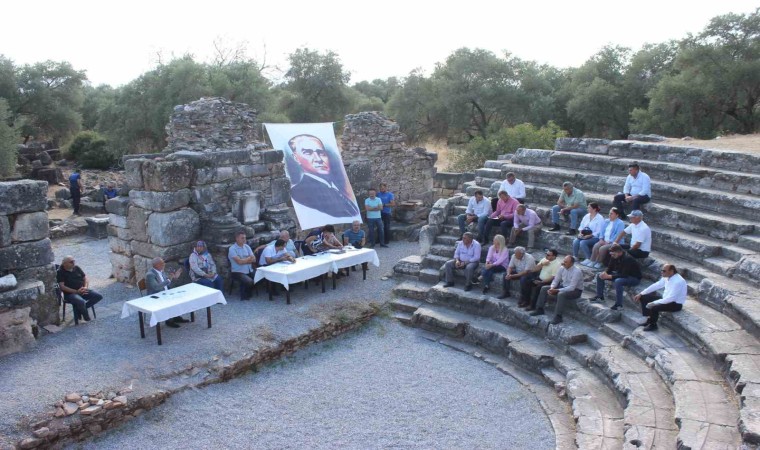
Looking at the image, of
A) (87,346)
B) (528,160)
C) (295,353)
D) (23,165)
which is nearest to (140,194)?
(87,346)

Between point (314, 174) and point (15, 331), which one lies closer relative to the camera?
point (15, 331)

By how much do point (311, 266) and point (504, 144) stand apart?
11.7 meters

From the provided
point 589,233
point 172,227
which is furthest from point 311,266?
point 589,233

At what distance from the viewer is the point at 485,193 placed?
43.0 feet

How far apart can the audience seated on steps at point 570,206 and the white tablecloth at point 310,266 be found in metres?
3.63

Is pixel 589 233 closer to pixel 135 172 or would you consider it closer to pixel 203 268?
pixel 203 268

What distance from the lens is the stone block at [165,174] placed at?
10234mm

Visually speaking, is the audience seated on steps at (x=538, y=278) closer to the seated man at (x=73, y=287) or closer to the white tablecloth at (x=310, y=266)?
the white tablecloth at (x=310, y=266)

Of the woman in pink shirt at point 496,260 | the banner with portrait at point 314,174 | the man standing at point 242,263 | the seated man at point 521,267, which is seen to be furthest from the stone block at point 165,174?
the seated man at point 521,267

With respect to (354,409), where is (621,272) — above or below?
above

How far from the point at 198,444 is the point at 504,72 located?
86.6ft

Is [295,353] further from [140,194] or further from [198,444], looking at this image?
[140,194]

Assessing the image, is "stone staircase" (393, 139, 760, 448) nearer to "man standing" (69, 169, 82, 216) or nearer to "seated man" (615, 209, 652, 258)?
"seated man" (615, 209, 652, 258)

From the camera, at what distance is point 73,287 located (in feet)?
30.2
